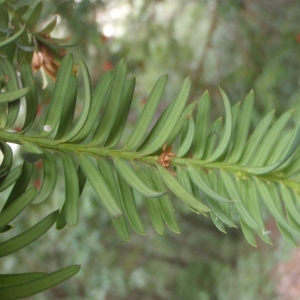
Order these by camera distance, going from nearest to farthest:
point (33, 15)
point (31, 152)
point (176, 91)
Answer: point (31, 152) < point (33, 15) < point (176, 91)

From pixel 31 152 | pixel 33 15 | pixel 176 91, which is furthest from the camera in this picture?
pixel 176 91

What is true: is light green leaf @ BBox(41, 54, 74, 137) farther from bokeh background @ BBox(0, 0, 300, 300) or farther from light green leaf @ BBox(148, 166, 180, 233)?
bokeh background @ BBox(0, 0, 300, 300)

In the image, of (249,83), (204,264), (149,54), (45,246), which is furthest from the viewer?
Result: (204,264)

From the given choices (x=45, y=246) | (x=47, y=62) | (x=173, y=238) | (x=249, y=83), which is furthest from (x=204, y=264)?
(x=47, y=62)

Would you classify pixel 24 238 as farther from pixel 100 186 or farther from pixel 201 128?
pixel 201 128

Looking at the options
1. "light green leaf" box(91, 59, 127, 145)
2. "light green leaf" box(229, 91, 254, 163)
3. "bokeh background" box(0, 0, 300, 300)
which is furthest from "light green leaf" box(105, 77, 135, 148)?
"bokeh background" box(0, 0, 300, 300)

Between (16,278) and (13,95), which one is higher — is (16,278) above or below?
below

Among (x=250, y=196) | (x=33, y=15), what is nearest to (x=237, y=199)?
(x=250, y=196)

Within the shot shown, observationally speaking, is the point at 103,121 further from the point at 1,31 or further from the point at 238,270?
the point at 238,270
